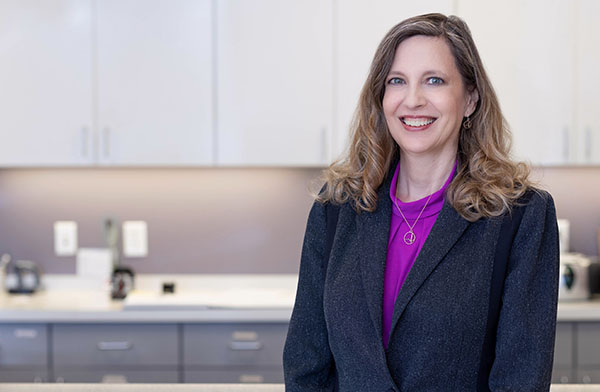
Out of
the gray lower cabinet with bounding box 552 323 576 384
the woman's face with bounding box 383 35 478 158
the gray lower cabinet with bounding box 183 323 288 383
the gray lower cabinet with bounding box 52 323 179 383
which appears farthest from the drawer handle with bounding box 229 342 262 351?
the woman's face with bounding box 383 35 478 158

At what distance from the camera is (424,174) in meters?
1.46

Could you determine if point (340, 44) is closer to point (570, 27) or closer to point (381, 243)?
point (570, 27)

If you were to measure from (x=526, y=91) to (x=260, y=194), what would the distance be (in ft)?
4.24

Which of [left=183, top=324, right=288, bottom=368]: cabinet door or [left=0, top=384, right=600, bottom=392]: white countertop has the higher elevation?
[left=0, top=384, right=600, bottom=392]: white countertop

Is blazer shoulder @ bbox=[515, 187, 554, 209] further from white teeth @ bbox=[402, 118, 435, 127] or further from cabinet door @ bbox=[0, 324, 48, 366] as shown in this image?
cabinet door @ bbox=[0, 324, 48, 366]

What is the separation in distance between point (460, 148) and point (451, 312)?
1.23 feet

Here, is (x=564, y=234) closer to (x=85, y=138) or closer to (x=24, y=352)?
(x=85, y=138)

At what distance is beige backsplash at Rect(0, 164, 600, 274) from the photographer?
3.32 metres

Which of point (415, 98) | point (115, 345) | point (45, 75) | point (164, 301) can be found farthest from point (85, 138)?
point (415, 98)

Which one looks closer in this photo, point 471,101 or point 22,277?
point 471,101

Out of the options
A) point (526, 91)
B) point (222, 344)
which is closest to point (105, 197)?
point (222, 344)

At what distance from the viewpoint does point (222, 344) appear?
9.12 ft

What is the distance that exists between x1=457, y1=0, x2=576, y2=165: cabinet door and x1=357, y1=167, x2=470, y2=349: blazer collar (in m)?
1.68

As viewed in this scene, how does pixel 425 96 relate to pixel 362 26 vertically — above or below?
below
